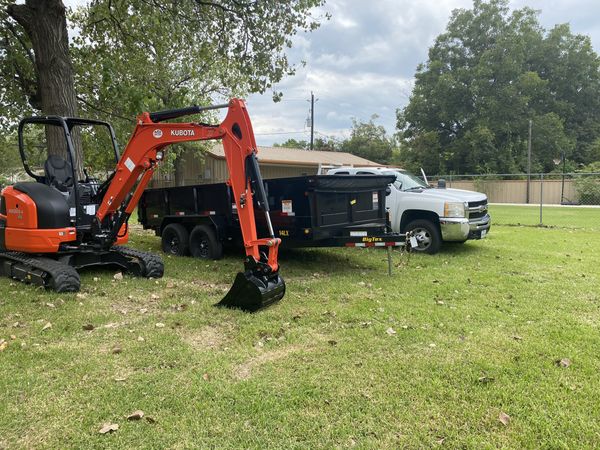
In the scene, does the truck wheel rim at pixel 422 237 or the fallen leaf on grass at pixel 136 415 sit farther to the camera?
the truck wheel rim at pixel 422 237

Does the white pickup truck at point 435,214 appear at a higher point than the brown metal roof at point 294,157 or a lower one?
lower

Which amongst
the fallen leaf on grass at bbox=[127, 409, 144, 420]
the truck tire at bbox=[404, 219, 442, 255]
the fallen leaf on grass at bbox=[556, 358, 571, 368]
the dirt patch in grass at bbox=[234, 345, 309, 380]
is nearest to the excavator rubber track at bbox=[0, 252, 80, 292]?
the dirt patch in grass at bbox=[234, 345, 309, 380]

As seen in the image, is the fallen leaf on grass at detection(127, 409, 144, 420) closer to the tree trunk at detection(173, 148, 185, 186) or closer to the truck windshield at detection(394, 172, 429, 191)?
the truck windshield at detection(394, 172, 429, 191)

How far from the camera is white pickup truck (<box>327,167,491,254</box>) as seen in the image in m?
9.20

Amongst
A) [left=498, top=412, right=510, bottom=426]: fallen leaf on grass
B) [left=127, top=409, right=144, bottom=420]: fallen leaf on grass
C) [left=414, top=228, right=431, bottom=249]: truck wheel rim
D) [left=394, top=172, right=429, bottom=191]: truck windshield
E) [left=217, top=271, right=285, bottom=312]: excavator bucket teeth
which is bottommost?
[left=498, top=412, right=510, bottom=426]: fallen leaf on grass

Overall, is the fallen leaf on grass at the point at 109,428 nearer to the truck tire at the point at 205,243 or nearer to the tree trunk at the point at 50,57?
the truck tire at the point at 205,243

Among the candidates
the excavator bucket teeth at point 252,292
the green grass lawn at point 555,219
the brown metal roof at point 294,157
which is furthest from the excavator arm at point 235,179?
the brown metal roof at point 294,157

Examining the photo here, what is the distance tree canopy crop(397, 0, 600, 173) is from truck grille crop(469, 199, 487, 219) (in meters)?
38.4

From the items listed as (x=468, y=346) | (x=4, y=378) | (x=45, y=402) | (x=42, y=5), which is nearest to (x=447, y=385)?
(x=468, y=346)

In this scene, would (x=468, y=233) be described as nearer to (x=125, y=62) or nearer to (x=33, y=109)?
(x=125, y=62)

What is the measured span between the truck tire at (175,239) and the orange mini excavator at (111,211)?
6.36 ft

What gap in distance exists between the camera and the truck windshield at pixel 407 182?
1002cm

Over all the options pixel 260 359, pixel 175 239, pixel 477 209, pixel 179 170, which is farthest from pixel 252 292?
pixel 179 170

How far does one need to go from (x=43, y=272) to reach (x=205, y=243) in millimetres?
3491
